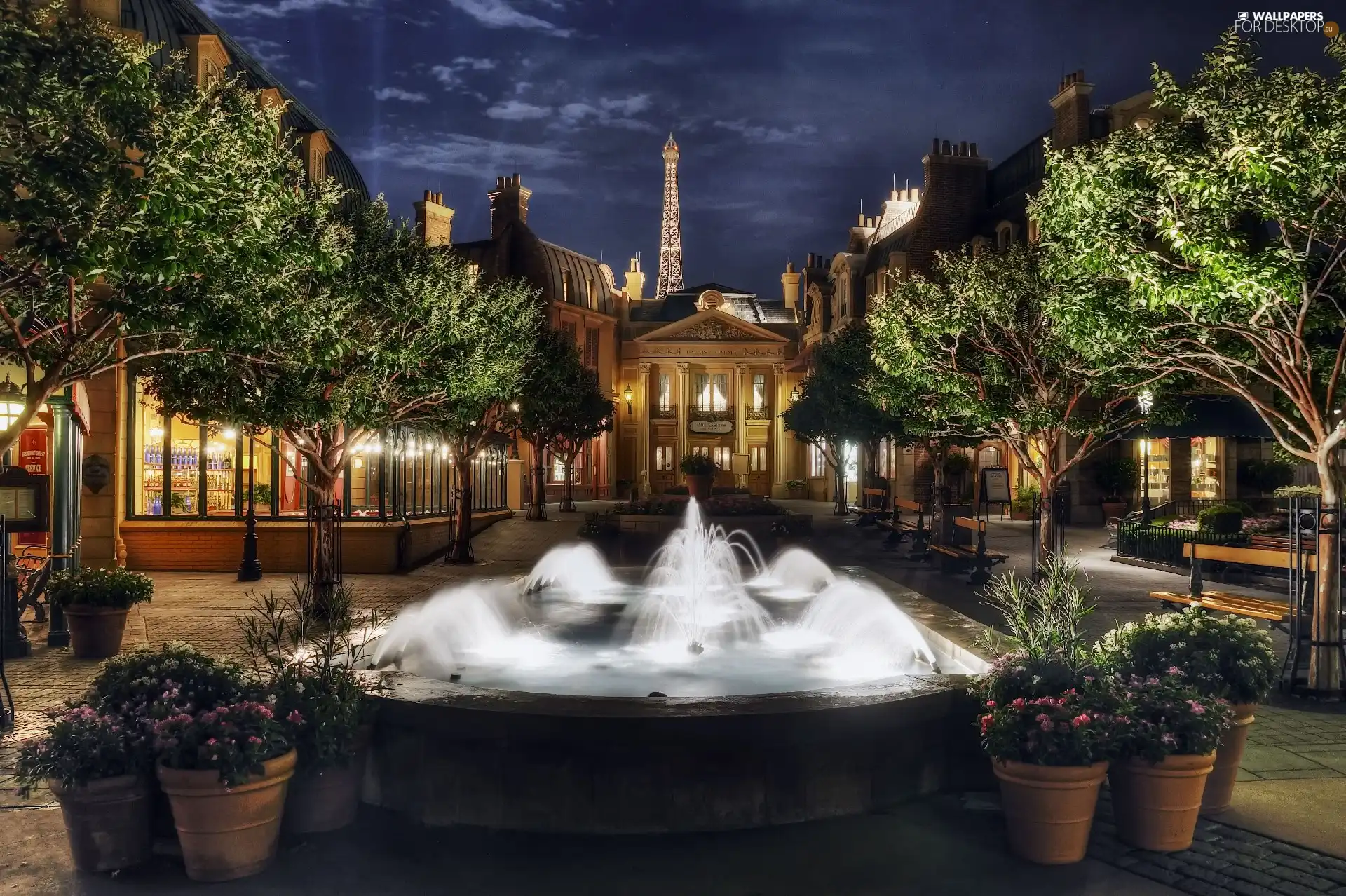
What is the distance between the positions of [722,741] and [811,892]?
115 centimetres

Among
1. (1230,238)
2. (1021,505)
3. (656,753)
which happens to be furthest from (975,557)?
(1021,505)

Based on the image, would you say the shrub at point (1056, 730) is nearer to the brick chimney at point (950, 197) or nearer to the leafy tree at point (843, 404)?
the leafy tree at point (843, 404)

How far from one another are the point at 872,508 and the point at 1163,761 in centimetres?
3531

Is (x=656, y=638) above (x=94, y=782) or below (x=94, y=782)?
below

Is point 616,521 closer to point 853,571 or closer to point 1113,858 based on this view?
point 853,571

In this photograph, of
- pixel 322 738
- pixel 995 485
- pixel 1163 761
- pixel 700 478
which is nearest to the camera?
pixel 1163 761

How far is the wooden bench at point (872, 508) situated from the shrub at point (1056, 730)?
2645cm

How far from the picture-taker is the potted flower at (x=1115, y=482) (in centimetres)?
3494

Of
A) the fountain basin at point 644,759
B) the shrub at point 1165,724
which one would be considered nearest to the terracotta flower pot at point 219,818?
the fountain basin at point 644,759

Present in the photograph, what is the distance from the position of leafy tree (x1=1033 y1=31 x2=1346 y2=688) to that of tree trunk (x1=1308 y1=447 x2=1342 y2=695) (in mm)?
20

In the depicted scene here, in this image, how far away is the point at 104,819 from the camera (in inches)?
232

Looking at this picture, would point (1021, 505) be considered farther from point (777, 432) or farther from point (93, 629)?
point (93, 629)

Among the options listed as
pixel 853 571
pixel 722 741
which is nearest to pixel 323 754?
pixel 722 741

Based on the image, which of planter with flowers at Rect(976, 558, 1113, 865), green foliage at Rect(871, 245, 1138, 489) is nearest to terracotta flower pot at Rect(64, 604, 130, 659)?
planter with flowers at Rect(976, 558, 1113, 865)
